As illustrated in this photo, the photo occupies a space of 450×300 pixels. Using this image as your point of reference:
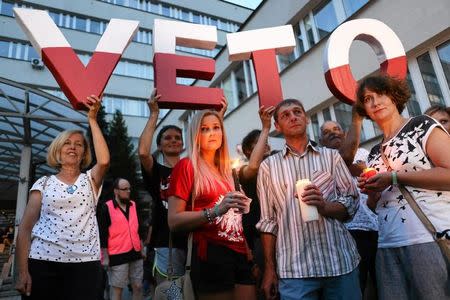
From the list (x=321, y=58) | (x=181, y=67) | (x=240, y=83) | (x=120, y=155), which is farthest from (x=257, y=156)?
(x=120, y=155)

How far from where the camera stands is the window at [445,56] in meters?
5.94

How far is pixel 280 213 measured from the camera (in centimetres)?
230

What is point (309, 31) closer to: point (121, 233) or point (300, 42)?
point (300, 42)

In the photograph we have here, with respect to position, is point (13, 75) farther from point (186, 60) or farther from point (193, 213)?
point (193, 213)

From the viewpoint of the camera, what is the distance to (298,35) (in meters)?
9.70

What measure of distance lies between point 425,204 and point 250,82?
33.7 ft

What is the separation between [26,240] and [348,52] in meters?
3.38

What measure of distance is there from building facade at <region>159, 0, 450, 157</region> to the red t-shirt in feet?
12.9

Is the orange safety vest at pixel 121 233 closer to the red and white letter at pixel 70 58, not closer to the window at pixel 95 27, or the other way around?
the red and white letter at pixel 70 58

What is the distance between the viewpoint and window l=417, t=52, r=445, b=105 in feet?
20.0

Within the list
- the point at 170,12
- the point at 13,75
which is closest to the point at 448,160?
the point at 13,75

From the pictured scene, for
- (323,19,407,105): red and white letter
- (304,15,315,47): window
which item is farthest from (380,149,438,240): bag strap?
(304,15,315,47): window

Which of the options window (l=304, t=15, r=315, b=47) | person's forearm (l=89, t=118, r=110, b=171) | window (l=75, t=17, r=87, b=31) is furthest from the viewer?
window (l=75, t=17, r=87, b=31)

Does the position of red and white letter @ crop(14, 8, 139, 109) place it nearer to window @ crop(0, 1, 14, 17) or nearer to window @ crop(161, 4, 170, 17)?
window @ crop(0, 1, 14, 17)
